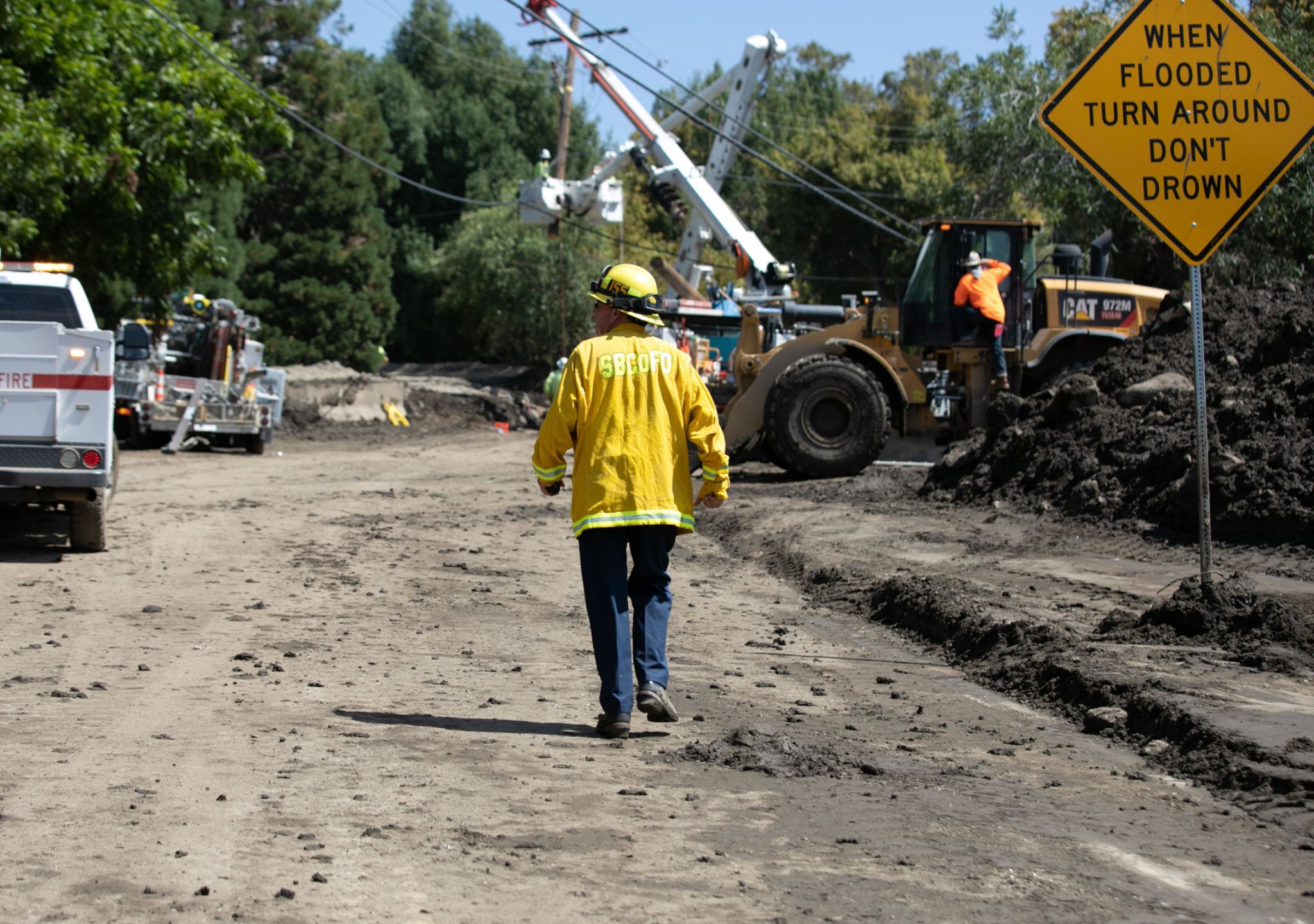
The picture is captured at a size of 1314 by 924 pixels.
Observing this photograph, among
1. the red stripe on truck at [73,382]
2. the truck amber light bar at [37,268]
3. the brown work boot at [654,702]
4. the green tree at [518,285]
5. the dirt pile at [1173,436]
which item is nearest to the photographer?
the brown work boot at [654,702]

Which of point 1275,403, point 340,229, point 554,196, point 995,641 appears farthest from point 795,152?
point 995,641

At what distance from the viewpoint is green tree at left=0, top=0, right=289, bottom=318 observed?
1811 centimetres

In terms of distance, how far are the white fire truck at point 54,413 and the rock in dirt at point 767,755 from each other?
7086 millimetres

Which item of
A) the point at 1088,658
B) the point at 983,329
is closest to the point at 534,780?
the point at 1088,658

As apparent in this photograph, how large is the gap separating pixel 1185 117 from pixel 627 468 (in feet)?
13.4

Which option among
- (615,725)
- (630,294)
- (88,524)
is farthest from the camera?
(88,524)

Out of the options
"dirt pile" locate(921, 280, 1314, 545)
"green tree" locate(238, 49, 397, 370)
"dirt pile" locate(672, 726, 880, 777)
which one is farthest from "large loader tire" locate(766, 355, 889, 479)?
"green tree" locate(238, 49, 397, 370)

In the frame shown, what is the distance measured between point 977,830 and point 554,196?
91.9 ft

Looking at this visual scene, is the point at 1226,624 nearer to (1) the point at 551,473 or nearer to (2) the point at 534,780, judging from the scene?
(1) the point at 551,473

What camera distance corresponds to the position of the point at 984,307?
1709 cm

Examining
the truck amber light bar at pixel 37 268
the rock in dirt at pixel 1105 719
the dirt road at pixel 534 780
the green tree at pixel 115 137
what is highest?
the green tree at pixel 115 137

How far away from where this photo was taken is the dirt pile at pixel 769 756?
17.5 ft

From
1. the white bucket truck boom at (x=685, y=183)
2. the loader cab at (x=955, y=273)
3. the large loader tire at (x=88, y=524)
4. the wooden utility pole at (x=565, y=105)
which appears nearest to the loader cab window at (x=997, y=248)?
the loader cab at (x=955, y=273)

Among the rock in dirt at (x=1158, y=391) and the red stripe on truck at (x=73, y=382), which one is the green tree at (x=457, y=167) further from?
the red stripe on truck at (x=73, y=382)
